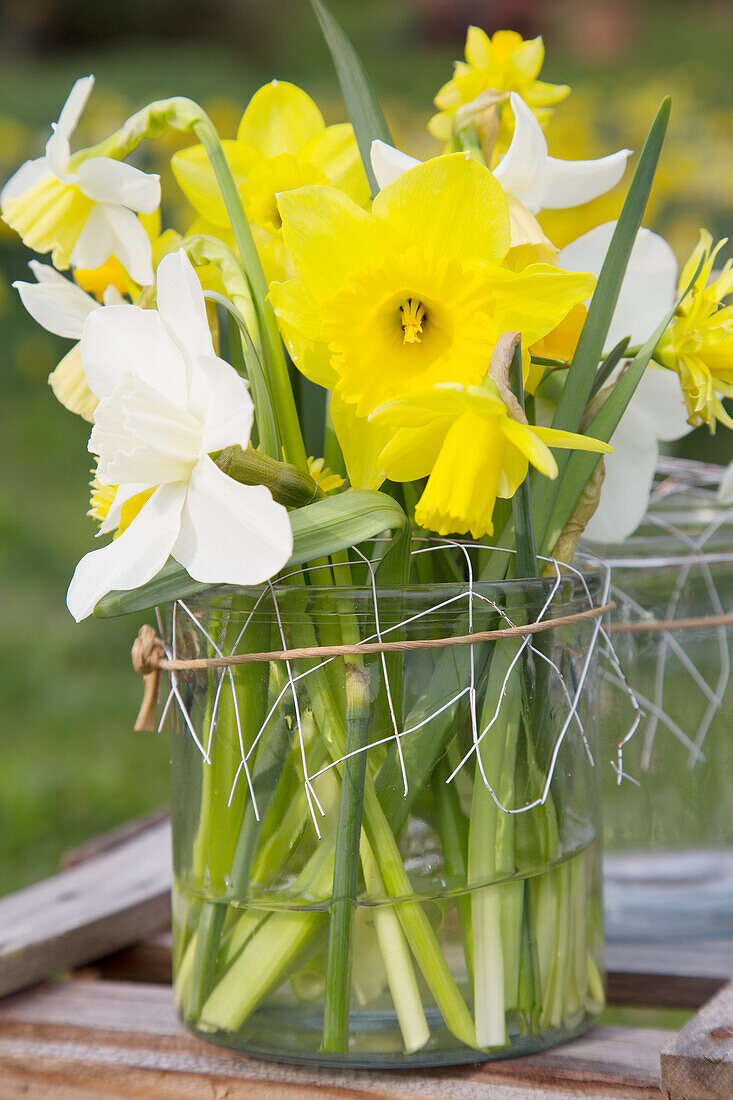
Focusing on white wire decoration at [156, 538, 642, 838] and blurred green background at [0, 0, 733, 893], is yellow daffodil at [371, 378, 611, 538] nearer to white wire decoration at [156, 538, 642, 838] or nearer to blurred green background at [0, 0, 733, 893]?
white wire decoration at [156, 538, 642, 838]

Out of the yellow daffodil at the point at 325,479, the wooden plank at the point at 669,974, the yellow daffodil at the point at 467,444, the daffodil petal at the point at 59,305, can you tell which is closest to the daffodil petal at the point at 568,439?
the yellow daffodil at the point at 467,444

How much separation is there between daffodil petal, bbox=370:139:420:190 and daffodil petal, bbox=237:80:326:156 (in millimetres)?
70

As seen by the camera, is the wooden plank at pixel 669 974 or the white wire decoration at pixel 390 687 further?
the wooden plank at pixel 669 974

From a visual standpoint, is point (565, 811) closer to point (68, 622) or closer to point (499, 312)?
point (499, 312)

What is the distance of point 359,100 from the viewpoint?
17.5 inches

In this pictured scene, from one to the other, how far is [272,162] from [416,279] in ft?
0.37

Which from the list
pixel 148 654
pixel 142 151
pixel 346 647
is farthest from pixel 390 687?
pixel 142 151

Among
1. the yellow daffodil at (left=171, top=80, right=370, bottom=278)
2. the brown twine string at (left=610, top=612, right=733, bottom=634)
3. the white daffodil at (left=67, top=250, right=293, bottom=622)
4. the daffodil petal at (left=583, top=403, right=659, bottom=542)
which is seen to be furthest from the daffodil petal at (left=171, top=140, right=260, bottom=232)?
the brown twine string at (left=610, top=612, right=733, bottom=634)

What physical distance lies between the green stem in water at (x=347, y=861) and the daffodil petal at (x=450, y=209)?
164 millimetres

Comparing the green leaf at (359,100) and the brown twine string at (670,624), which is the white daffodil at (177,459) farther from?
the brown twine string at (670,624)

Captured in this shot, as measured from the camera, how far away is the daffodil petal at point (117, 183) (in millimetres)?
422

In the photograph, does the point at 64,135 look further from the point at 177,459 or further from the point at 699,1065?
the point at 699,1065

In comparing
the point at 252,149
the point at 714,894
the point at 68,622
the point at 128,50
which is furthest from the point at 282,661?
the point at 128,50

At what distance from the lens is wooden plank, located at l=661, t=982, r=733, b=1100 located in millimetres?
384
